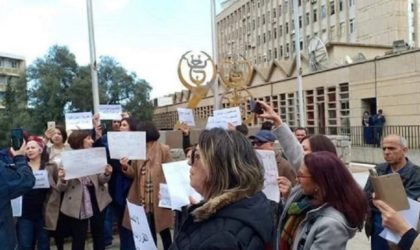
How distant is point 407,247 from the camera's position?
2.48 meters

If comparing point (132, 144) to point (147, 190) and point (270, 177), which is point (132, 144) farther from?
point (270, 177)

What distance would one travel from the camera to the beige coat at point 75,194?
4941 mm

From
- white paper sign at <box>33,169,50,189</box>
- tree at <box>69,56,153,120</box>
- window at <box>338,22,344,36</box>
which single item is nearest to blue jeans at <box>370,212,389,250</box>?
white paper sign at <box>33,169,50,189</box>

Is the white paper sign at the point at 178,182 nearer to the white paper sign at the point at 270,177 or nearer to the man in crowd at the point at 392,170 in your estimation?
the white paper sign at the point at 270,177

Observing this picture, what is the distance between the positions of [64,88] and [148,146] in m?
35.7

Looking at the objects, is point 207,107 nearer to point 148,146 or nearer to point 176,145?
point 176,145

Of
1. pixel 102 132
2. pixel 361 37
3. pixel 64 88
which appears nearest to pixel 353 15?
pixel 361 37

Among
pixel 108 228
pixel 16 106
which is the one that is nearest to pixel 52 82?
pixel 16 106

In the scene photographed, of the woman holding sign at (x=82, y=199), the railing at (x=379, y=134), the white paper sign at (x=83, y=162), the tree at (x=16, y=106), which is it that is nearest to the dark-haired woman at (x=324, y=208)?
the white paper sign at (x=83, y=162)

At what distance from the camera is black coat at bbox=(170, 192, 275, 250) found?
1.98 meters

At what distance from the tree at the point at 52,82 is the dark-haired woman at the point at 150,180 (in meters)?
32.0

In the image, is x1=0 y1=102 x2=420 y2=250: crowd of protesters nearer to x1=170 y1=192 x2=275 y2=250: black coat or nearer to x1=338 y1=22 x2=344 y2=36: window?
x1=170 y1=192 x2=275 y2=250: black coat

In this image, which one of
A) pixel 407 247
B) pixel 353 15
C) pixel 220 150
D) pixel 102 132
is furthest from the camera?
pixel 353 15

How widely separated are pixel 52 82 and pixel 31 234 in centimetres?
3414
